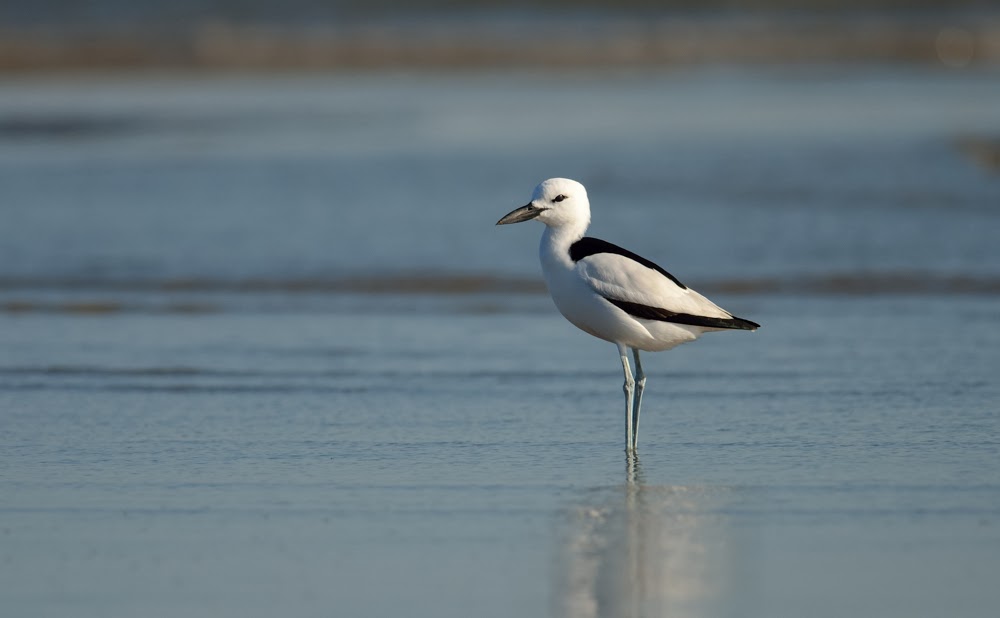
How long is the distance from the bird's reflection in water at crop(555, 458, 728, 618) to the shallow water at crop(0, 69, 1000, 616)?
19mm

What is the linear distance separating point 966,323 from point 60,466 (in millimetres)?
6304

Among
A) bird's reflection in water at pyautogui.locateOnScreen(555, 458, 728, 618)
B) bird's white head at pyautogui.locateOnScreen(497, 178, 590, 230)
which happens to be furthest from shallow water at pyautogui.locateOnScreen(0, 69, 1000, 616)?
bird's white head at pyautogui.locateOnScreen(497, 178, 590, 230)

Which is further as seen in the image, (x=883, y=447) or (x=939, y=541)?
(x=883, y=447)

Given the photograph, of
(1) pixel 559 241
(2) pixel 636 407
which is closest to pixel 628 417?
(2) pixel 636 407

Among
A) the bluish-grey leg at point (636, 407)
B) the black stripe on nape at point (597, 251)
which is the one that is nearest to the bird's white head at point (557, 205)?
the black stripe on nape at point (597, 251)

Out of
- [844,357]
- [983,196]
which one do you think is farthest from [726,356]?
[983,196]

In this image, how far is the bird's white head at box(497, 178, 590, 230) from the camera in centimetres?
793

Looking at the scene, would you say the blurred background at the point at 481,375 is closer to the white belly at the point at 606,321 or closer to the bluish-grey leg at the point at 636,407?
the bluish-grey leg at the point at 636,407

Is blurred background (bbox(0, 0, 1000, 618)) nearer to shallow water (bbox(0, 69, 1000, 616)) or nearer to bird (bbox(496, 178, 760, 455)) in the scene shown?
shallow water (bbox(0, 69, 1000, 616))

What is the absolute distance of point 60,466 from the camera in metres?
7.30

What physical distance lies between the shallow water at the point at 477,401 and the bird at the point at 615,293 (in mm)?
519

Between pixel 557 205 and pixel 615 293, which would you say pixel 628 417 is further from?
pixel 557 205

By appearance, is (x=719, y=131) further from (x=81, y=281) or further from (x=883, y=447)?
(x=883, y=447)

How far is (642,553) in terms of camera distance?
5.82 meters
